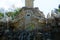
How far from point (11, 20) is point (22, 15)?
1.48ft

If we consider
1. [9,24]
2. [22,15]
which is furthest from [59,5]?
[9,24]

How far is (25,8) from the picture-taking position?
8695 millimetres

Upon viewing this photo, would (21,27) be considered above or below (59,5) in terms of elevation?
below

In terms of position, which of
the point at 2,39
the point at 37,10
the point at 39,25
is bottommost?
the point at 2,39

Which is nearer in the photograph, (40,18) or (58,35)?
(58,35)

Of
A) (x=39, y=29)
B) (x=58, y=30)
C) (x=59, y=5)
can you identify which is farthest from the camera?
(x=59, y=5)

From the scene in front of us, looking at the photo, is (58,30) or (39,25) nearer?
(58,30)

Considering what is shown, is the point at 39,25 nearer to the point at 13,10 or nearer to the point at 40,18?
the point at 40,18

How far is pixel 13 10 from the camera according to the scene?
10.5 metres

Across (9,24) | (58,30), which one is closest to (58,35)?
(58,30)

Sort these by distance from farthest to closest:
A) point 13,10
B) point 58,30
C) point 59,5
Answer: point 13,10, point 59,5, point 58,30

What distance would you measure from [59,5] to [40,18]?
105 cm

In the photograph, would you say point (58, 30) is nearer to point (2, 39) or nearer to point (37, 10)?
point (37, 10)

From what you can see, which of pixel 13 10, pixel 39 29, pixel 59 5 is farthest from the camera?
pixel 13 10
